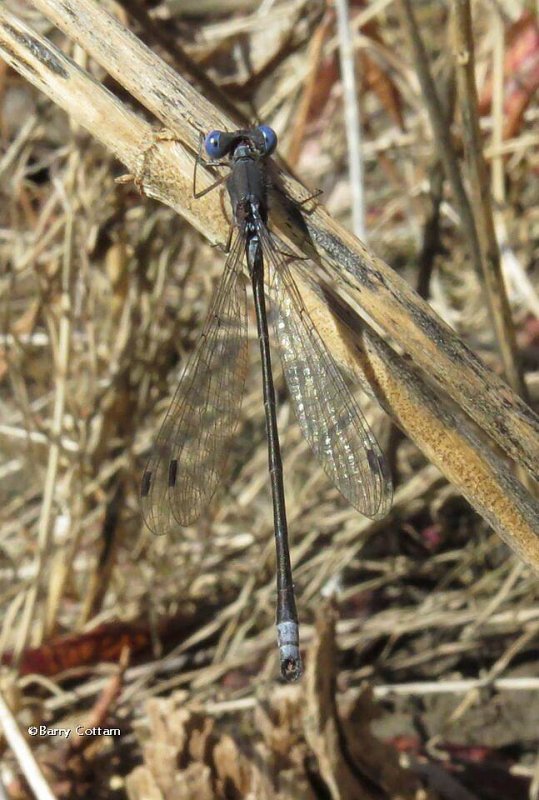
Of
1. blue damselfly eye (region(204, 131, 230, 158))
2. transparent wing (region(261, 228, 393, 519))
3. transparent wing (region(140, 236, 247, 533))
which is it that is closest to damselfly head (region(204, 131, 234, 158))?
blue damselfly eye (region(204, 131, 230, 158))

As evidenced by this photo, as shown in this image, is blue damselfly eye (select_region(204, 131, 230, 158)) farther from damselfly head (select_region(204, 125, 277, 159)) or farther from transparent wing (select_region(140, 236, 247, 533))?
transparent wing (select_region(140, 236, 247, 533))

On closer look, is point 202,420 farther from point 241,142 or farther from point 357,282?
point 357,282

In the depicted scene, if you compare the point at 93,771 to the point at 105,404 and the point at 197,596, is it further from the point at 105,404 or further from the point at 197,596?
the point at 105,404

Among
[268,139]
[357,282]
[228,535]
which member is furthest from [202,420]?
[228,535]

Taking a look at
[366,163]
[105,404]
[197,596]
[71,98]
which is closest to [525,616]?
[197,596]

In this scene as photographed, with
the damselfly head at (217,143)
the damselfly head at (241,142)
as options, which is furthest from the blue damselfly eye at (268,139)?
the damselfly head at (217,143)

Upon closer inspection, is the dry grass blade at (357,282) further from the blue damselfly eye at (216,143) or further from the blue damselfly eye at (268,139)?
the blue damselfly eye at (268,139)
